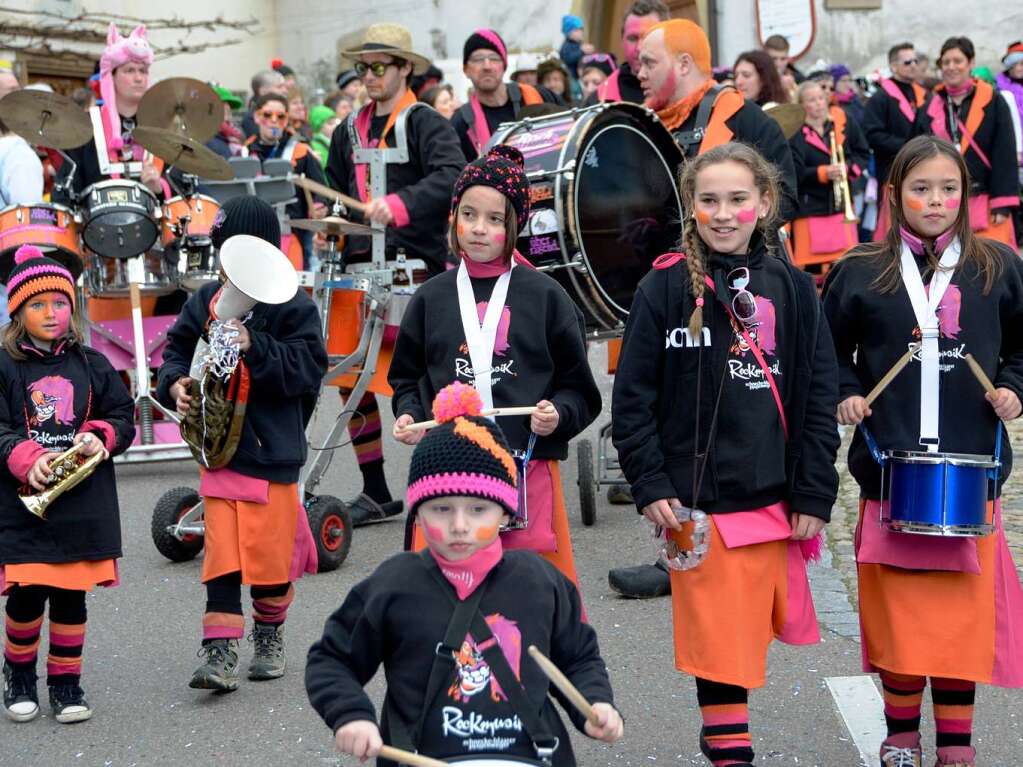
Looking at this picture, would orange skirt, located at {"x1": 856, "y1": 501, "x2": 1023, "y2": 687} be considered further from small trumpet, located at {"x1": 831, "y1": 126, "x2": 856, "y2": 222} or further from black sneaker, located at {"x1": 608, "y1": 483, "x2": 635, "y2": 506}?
small trumpet, located at {"x1": 831, "y1": 126, "x2": 856, "y2": 222}

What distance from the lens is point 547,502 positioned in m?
4.82

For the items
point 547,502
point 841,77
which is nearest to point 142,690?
point 547,502

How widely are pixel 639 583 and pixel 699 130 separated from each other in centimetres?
190

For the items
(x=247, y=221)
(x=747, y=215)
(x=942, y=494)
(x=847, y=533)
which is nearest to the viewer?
(x=942, y=494)

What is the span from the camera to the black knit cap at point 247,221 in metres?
5.80

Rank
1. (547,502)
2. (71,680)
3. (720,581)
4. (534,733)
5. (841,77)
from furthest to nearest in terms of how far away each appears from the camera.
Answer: (841,77) < (71,680) < (547,502) < (720,581) < (534,733)

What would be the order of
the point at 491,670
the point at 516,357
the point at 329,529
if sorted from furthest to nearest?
the point at 329,529 < the point at 516,357 < the point at 491,670

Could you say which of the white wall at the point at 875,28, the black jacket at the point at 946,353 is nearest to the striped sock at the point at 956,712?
the black jacket at the point at 946,353

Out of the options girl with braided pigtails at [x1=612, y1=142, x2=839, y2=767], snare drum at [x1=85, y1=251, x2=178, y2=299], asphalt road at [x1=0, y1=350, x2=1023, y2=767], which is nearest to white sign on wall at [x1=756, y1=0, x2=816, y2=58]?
snare drum at [x1=85, y1=251, x2=178, y2=299]

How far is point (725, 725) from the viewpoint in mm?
4203

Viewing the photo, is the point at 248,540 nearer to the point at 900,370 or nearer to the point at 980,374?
the point at 900,370

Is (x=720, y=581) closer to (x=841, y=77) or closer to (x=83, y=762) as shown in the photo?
(x=83, y=762)

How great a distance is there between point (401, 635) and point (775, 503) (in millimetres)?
1382

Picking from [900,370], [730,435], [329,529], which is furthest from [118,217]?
[900,370]
